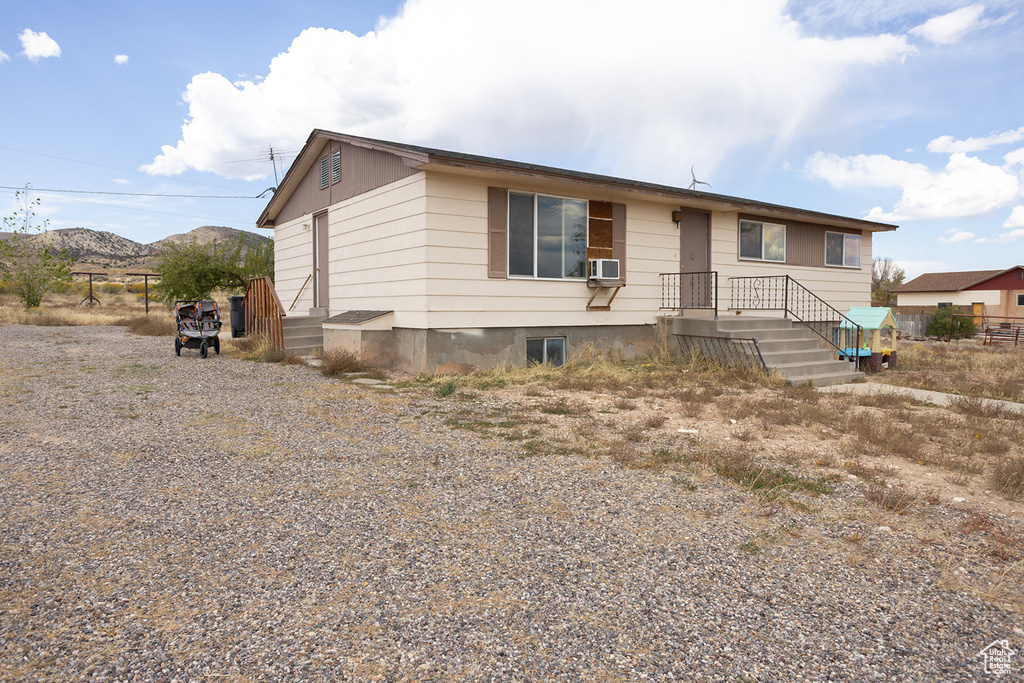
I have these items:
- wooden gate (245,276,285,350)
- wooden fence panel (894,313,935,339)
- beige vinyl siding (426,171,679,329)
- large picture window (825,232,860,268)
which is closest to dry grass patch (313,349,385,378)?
beige vinyl siding (426,171,679,329)

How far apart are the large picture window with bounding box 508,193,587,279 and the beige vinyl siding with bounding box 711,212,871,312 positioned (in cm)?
395

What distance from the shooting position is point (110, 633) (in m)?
2.35

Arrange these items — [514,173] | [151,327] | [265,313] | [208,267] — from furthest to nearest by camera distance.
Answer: [208,267], [151,327], [265,313], [514,173]

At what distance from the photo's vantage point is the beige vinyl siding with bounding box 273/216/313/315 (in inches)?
568

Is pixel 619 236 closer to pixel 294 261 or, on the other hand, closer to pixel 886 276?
pixel 294 261

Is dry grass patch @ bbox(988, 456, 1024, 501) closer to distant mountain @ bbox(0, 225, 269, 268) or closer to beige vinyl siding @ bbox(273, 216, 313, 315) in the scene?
beige vinyl siding @ bbox(273, 216, 313, 315)

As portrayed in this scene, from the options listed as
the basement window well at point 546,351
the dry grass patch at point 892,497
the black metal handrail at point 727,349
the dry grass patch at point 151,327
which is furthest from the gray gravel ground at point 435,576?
the dry grass patch at point 151,327

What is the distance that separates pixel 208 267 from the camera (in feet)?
66.3

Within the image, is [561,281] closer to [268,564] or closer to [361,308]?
[361,308]

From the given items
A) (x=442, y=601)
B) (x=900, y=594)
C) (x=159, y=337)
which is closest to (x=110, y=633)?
(x=442, y=601)

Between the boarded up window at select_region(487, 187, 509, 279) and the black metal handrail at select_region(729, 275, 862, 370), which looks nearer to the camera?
the boarded up window at select_region(487, 187, 509, 279)

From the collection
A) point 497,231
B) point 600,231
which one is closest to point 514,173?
point 497,231

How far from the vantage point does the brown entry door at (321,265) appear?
13.6 meters

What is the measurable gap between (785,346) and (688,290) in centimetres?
268
